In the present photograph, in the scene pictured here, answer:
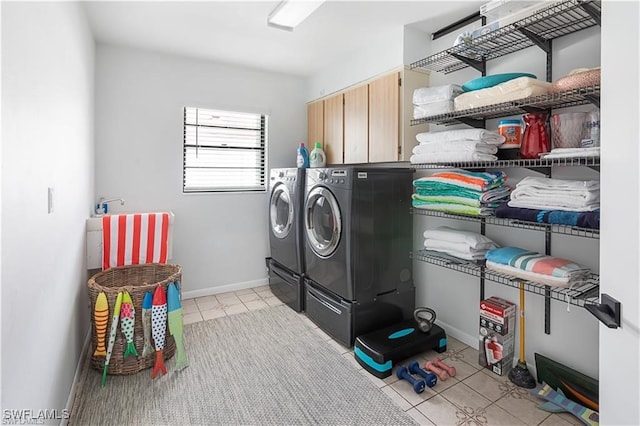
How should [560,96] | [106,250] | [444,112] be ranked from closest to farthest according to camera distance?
[560,96], [444,112], [106,250]

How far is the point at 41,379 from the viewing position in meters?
1.30

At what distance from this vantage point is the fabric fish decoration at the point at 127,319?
78.8 inches

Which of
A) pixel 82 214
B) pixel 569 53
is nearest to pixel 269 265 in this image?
pixel 82 214

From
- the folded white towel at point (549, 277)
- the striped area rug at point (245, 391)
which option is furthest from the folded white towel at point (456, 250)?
the striped area rug at point (245, 391)

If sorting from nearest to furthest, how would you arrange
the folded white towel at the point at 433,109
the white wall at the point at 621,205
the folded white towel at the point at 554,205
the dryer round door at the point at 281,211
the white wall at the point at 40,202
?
the white wall at the point at 621,205 → the white wall at the point at 40,202 → the folded white towel at the point at 554,205 → the folded white towel at the point at 433,109 → the dryer round door at the point at 281,211

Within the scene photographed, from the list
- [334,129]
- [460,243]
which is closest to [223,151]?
[334,129]

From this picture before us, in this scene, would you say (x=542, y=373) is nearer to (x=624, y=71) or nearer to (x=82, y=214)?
(x=624, y=71)

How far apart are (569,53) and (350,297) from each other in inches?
76.8

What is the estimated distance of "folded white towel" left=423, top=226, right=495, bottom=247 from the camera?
2.09 meters

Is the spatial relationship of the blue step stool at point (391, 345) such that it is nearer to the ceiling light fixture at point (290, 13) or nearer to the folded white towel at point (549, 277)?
the folded white towel at point (549, 277)

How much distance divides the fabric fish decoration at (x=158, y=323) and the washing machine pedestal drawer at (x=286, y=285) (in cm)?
120

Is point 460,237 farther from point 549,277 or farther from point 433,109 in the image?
point 433,109

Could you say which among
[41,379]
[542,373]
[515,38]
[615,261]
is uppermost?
[515,38]

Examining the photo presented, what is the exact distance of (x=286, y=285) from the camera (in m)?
3.19
